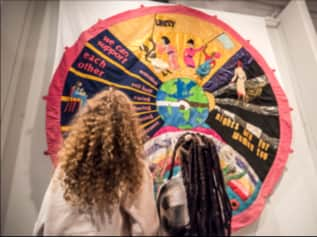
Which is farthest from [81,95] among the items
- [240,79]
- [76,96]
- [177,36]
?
[240,79]

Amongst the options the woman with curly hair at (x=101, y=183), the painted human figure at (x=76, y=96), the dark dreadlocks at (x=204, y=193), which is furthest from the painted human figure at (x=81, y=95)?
the dark dreadlocks at (x=204, y=193)

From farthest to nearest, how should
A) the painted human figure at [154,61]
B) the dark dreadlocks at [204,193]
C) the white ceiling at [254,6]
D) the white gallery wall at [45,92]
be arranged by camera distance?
the white ceiling at [254,6] → the painted human figure at [154,61] → the white gallery wall at [45,92] → the dark dreadlocks at [204,193]

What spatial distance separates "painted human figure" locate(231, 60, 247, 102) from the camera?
124cm

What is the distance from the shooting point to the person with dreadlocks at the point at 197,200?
765 mm

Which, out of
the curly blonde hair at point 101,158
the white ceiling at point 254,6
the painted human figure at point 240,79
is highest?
the white ceiling at point 254,6

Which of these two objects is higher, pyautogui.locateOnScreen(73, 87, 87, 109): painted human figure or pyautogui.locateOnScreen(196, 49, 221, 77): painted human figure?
pyautogui.locateOnScreen(196, 49, 221, 77): painted human figure

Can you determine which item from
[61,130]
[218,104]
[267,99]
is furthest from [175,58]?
[61,130]

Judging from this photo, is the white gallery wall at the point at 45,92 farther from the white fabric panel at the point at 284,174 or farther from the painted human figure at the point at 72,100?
the painted human figure at the point at 72,100

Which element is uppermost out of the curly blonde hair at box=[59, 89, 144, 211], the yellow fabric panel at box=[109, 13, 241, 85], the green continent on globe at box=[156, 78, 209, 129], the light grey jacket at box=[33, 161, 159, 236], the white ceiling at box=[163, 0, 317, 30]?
the white ceiling at box=[163, 0, 317, 30]

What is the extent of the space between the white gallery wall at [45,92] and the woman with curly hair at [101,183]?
29 cm

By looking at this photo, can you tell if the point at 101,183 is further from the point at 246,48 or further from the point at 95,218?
the point at 246,48

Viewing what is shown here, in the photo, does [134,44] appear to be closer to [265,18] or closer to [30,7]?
[30,7]

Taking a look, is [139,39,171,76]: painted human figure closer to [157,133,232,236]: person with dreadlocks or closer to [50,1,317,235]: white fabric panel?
[50,1,317,235]: white fabric panel

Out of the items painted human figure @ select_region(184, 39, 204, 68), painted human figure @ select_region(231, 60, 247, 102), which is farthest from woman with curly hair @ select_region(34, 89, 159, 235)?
painted human figure @ select_region(231, 60, 247, 102)
